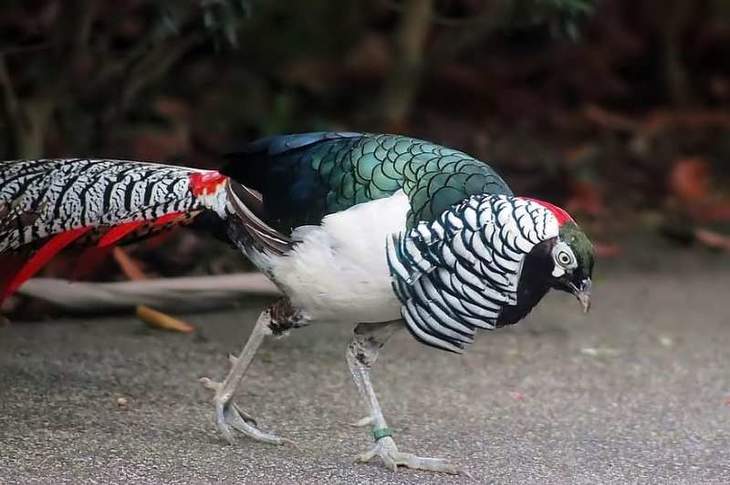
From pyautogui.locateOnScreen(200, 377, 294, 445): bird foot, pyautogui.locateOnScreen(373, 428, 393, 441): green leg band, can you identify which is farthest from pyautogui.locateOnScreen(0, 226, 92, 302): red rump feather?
pyautogui.locateOnScreen(373, 428, 393, 441): green leg band

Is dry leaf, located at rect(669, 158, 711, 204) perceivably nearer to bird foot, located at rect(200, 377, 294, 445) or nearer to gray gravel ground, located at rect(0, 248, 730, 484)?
gray gravel ground, located at rect(0, 248, 730, 484)

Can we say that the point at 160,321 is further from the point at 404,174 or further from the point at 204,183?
the point at 404,174

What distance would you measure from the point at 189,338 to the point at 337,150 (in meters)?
1.70

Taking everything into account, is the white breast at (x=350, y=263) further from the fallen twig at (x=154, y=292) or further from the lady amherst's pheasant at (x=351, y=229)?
the fallen twig at (x=154, y=292)

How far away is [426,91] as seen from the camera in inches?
339

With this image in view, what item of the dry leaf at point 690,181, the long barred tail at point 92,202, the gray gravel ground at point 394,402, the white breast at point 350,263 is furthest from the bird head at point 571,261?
the dry leaf at point 690,181

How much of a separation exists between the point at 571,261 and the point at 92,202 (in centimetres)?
144

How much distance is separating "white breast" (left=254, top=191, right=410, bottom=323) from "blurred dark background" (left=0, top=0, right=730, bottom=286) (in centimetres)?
208

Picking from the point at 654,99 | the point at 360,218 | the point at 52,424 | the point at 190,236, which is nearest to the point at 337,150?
the point at 360,218

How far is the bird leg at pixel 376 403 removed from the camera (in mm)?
3746

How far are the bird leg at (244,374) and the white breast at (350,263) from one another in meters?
0.14

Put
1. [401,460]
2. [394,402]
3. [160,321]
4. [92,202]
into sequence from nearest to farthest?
1. [401,460]
2. [92,202]
3. [394,402]
4. [160,321]

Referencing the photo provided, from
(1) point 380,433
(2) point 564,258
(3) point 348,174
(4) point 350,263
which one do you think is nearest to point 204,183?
(3) point 348,174

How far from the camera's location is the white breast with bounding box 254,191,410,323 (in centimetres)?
359
